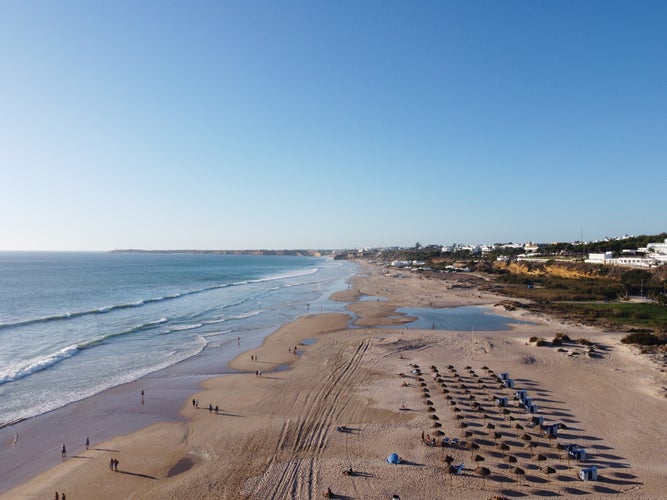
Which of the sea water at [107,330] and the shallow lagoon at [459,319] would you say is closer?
the sea water at [107,330]

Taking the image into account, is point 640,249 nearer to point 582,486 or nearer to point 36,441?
point 582,486

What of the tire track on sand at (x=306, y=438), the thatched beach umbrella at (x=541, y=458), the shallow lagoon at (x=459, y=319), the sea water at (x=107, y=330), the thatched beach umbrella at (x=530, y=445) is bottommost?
the tire track on sand at (x=306, y=438)

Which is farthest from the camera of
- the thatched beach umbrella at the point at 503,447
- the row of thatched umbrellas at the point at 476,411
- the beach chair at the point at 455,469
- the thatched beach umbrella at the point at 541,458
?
the thatched beach umbrella at the point at 503,447

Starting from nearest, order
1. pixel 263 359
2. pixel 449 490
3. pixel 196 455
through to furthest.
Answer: pixel 449 490
pixel 196 455
pixel 263 359

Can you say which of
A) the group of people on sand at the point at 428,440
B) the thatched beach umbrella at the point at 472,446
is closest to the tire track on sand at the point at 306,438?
the group of people on sand at the point at 428,440

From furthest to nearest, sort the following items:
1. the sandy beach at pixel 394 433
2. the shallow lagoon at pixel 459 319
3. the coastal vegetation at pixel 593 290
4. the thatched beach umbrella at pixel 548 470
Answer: the coastal vegetation at pixel 593 290
the shallow lagoon at pixel 459 319
the thatched beach umbrella at pixel 548 470
the sandy beach at pixel 394 433

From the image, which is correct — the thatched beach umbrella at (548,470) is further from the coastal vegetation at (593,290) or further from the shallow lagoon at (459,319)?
the coastal vegetation at (593,290)

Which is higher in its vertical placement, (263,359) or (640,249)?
(640,249)

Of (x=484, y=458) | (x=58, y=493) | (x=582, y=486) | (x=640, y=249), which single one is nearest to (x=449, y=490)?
(x=484, y=458)
